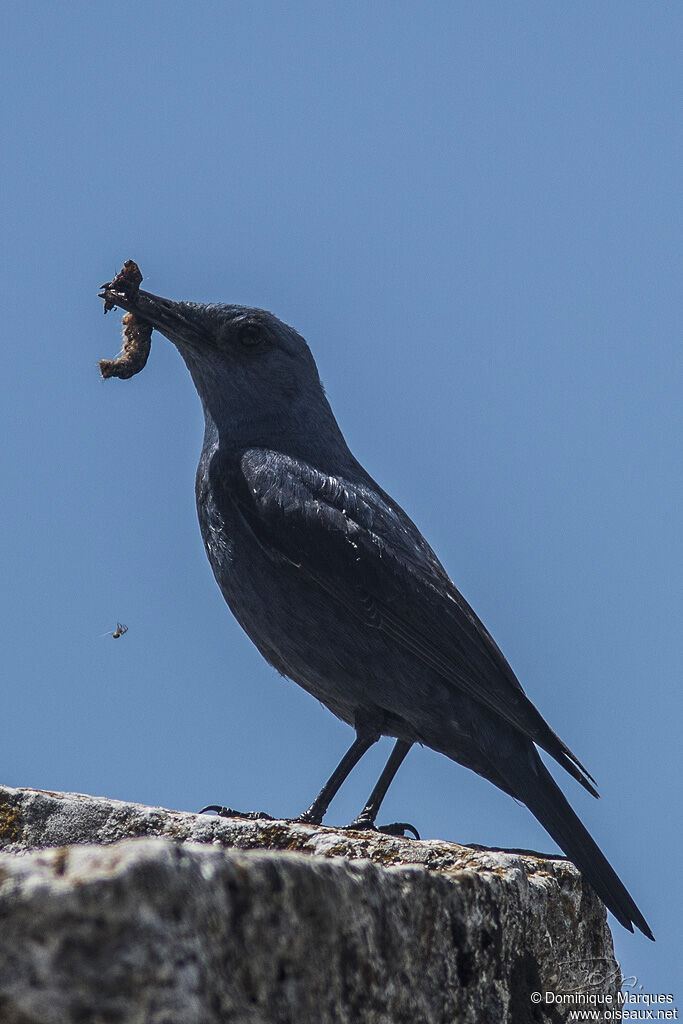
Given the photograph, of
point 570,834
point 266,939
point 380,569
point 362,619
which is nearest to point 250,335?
point 380,569

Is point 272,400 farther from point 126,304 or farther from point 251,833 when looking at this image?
point 251,833

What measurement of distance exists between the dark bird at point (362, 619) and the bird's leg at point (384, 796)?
0.03 feet

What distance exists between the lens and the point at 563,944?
13.0 ft

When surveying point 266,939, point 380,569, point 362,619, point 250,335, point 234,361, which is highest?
point 250,335

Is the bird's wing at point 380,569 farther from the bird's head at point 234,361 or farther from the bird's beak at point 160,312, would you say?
the bird's beak at point 160,312

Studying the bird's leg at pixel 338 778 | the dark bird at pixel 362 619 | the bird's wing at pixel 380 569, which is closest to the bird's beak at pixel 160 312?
the dark bird at pixel 362 619

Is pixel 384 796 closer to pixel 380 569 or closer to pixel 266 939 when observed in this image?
pixel 380 569

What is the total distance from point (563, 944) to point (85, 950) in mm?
2408

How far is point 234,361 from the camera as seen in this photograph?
23.2 ft

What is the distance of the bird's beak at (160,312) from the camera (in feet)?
23.1

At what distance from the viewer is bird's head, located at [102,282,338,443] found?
22.9 feet

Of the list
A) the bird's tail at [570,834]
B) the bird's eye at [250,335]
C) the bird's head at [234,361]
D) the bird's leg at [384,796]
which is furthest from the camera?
the bird's eye at [250,335]

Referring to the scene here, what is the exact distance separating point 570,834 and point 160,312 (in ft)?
12.6

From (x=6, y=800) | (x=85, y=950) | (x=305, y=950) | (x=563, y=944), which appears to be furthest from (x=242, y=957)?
(x=6, y=800)
